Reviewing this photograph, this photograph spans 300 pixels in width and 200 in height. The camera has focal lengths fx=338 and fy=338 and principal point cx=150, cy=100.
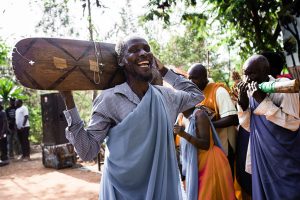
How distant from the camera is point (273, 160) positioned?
9.58ft

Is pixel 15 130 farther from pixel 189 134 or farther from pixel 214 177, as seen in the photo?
pixel 214 177

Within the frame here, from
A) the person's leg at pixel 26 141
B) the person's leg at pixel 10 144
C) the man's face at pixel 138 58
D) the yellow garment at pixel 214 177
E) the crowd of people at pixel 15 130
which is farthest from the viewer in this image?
the person's leg at pixel 10 144

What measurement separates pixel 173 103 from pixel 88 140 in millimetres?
645

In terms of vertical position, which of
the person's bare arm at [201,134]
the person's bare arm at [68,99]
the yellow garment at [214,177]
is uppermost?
the person's bare arm at [68,99]

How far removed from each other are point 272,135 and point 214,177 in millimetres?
696

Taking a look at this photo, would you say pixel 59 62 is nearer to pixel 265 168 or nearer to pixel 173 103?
pixel 173 103

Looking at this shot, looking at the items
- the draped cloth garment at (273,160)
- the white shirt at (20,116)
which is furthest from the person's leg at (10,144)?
the draped cloth garment at (273,160)

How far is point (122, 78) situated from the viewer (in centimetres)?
220

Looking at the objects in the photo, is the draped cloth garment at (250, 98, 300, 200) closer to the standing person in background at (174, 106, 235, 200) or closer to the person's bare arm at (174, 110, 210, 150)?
the standing person in background at (174, 106, 235, 200)

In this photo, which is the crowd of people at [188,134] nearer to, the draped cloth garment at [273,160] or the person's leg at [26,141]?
the draped cloth garment at [273,160]

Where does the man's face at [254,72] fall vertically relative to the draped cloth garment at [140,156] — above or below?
above

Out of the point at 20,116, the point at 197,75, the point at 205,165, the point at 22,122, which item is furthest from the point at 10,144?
the point at 205,165

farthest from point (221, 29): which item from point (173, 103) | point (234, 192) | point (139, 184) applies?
point (139, 184)

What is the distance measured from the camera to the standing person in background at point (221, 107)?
11.8ft
